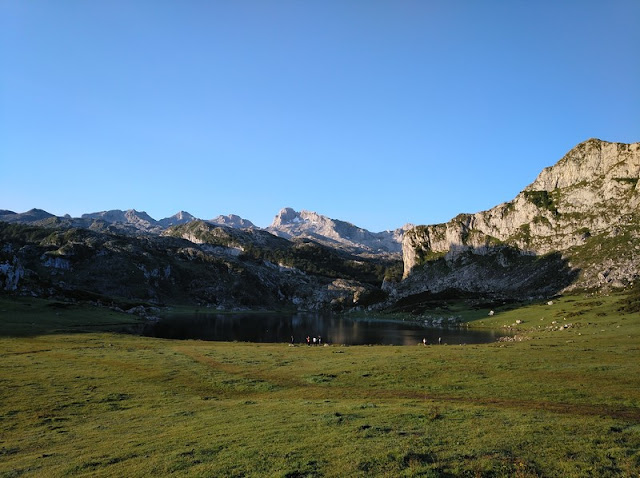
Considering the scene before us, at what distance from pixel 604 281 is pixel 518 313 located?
62.9 m

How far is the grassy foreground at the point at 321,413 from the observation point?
65.3ft

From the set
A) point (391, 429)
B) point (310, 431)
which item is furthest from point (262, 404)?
point (391, 429)

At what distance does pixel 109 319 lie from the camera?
141375mm

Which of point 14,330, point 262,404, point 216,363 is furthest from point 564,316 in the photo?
point 14,330

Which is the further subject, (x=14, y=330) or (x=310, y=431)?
(x=14, y=330)

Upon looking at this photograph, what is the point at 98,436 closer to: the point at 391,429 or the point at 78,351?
the point at 391,429

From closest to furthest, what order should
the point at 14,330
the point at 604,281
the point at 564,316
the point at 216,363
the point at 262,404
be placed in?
the point at 262,404, the point at 216,363, the point at 14,330, the point at 564,316, the point at 604,281

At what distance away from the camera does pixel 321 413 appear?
30.3 meters

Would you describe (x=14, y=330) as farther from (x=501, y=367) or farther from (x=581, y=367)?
(x=581, y=367)

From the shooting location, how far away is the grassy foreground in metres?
19.9

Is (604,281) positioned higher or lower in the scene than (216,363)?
higher

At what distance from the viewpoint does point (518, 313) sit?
162 meters

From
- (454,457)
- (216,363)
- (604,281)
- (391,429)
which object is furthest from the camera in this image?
(604,281)

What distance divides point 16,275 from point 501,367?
637 feet
